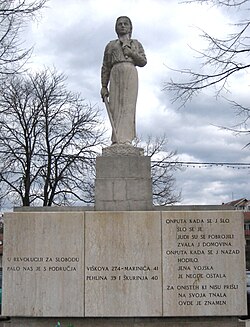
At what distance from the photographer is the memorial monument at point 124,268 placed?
885cm

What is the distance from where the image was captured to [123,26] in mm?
10117

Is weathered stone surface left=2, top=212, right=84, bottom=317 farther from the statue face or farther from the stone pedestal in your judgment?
the statue face

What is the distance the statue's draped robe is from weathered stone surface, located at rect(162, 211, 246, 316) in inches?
72.4

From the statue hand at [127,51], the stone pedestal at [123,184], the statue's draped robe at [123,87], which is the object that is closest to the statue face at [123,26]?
the statue's draped robe at [123,87]

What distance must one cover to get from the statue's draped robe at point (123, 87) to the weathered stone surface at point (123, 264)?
1.60m

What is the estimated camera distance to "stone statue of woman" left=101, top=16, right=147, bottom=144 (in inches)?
390

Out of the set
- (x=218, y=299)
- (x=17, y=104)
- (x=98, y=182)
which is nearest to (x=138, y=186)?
(x=98, y=182)

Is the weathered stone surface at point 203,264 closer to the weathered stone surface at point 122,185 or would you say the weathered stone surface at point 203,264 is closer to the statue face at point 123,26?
the weathered stone surface at point 122,185

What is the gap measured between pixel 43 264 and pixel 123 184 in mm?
1844

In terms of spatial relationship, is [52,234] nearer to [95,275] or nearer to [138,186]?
[95,275]

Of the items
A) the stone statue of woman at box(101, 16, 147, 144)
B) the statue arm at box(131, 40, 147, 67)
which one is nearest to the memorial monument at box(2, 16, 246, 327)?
the stone statue of woman at box(101, 16, 147, 144)

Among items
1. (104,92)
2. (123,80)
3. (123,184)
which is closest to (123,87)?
(123,80)

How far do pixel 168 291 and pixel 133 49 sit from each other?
4.26 m

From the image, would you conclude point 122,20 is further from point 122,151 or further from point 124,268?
point 124,268
